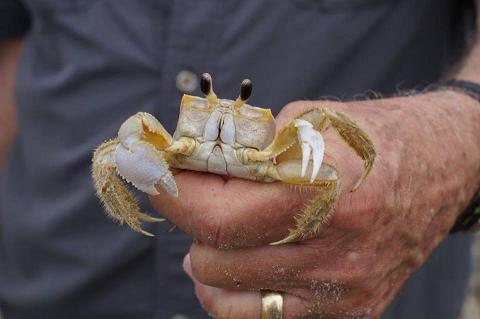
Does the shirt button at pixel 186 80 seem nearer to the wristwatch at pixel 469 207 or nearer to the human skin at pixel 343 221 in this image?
the human skin at pixel 343 221

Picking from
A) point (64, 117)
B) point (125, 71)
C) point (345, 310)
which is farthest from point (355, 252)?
point (64, 117)

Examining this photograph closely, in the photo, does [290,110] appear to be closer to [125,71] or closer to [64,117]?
[125,71]

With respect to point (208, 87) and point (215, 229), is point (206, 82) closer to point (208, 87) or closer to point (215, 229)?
point (208, 87)

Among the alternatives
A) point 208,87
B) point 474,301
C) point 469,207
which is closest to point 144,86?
point 208,87

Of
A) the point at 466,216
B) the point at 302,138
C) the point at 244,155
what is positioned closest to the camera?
the point at 302,138

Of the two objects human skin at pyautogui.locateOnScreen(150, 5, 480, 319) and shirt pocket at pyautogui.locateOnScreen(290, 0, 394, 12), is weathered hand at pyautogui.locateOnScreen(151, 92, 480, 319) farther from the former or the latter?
shirt pocket at pyautogui.locateOnScreen(290, 0, 394, 12)
